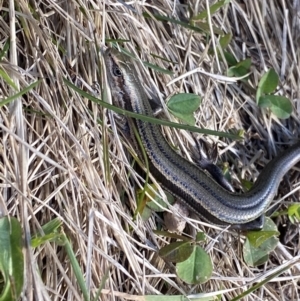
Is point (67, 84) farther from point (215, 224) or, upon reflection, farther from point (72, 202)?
point (215, 224)

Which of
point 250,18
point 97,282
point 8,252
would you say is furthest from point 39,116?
point 250,18

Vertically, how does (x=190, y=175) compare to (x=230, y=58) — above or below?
below

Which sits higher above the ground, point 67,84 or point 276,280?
point 67,84

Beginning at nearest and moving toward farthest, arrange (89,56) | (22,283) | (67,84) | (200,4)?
(22,283), (67,84), (89,56), (200,4)

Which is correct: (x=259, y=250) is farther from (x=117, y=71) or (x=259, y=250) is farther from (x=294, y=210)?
(x=117, y=71)

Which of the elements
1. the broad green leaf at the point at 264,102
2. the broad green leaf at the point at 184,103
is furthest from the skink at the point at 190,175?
the broad green leaf at the point at 264,102

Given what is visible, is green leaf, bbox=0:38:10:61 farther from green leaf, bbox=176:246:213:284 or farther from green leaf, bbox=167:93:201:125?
green leaf, bbox=176:246:213:284

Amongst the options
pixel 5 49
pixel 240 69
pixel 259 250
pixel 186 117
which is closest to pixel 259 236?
pixel 259 250
